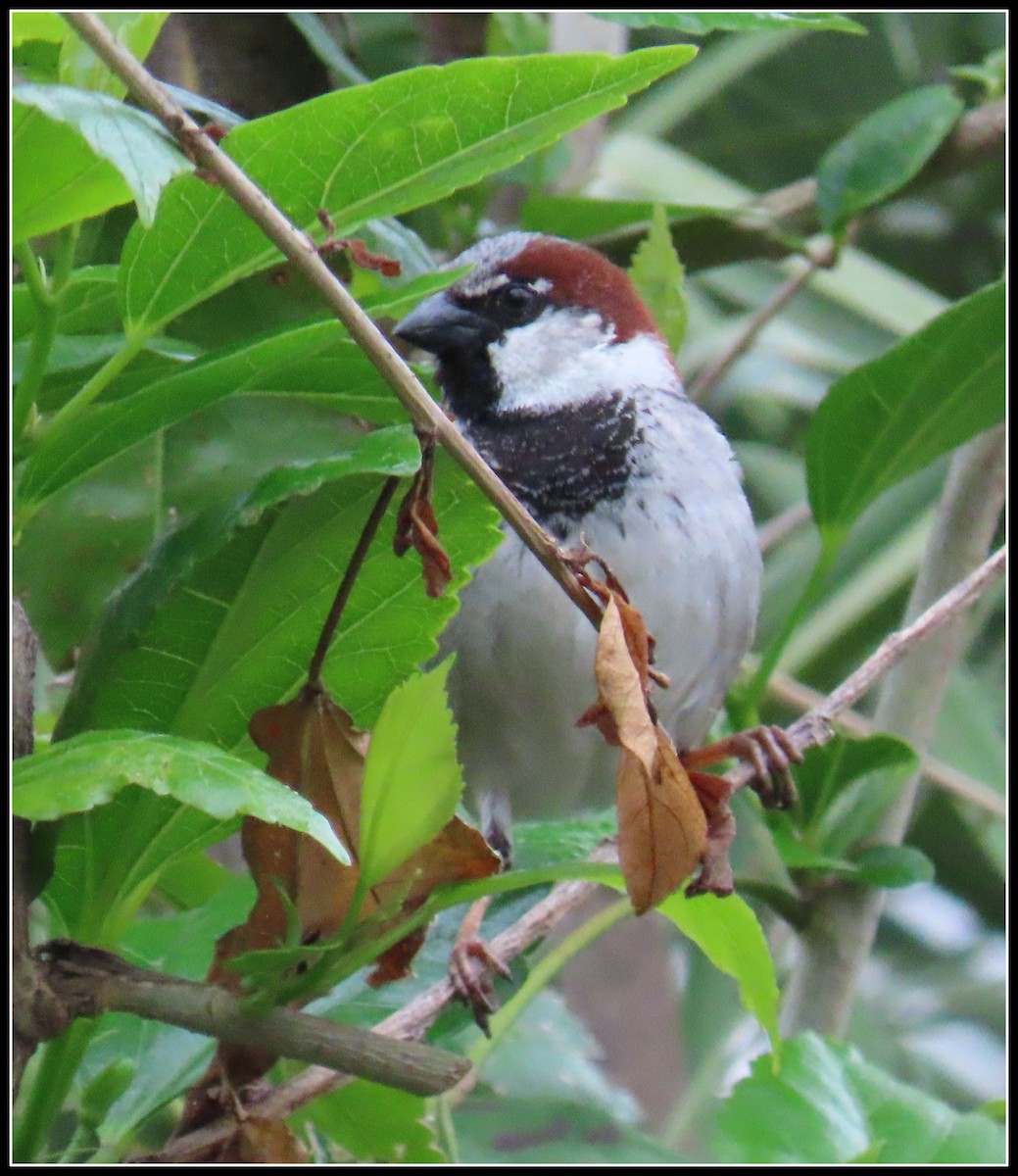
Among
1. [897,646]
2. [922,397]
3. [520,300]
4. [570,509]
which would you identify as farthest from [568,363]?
[897,646]

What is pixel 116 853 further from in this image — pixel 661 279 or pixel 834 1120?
pixel 661 279

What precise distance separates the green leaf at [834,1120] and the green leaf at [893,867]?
200mm

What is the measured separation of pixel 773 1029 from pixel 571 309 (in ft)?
2.58

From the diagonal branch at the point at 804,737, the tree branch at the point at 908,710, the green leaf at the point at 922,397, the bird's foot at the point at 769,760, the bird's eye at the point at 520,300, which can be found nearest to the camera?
the diagonal branch at the point at 804,737

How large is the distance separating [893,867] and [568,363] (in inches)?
18.8

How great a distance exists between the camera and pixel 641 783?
1.80 ft

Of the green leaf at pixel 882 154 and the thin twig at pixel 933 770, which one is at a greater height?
the green leaf at pixel 882 154

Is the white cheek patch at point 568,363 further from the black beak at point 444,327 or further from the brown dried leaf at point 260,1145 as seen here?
the brown dried leaf at point 260,1145

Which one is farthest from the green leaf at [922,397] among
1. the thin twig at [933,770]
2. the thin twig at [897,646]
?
the thin twig at [933,770]

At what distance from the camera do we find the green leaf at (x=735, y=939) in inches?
26.2

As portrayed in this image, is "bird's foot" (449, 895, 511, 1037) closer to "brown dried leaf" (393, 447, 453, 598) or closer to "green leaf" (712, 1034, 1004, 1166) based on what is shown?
"green leaf" (712, 1034, 1004, 1166)

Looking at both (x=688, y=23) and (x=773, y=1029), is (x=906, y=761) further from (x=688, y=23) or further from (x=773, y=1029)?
(x=688, y=23)

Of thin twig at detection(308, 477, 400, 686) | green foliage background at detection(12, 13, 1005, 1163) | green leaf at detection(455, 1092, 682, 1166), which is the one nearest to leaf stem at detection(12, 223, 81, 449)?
green foliage background at detection(12, 13, 1005, 1163)

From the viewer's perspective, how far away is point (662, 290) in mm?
1207
